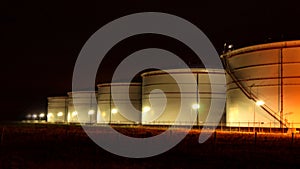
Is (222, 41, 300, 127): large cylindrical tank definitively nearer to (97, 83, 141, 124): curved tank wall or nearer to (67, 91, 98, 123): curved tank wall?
(97, 83, 141, 124): curved tank wall

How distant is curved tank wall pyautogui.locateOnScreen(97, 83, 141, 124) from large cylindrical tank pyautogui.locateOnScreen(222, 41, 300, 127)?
80.3 ft

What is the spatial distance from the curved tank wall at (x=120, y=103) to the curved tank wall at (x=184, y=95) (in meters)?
10.2

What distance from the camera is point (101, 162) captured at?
1591 centimetres

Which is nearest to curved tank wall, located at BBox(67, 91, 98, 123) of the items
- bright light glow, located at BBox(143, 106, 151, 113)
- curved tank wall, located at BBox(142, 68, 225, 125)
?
bright light glow, located at BBox(143, 106, 151, 113)

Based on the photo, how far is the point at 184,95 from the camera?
51.7 m

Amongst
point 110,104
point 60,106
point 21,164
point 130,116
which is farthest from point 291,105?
point 60,106

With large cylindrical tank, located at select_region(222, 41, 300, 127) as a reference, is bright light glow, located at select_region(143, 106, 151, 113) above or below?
below

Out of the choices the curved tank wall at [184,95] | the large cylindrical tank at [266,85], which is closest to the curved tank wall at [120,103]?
the curved tank wall at [184,95]

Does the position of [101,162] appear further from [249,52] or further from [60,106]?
[60,106]

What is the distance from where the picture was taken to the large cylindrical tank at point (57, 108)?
91.0m

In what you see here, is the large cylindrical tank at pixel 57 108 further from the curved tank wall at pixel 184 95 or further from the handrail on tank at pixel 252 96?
the handrail on tank at pixel 252 96

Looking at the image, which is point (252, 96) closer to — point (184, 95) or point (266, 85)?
point (266, 85)

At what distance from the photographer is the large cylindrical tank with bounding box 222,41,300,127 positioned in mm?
35875

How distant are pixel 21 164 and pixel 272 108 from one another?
88.0 ft
